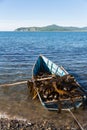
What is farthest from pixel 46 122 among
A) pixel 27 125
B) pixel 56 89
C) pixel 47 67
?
pixel 47 67

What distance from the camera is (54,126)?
18125 millimetres

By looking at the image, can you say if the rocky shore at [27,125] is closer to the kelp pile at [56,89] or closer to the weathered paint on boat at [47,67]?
the kelp pile at [56,89]

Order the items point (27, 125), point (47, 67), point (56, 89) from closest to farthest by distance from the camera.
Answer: point (27, 125) → point (56, 89) → point (47, 67)

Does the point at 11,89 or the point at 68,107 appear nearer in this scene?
the point at 68,107

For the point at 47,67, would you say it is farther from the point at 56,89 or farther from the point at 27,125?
the point at 27,125

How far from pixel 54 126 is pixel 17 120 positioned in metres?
2.87

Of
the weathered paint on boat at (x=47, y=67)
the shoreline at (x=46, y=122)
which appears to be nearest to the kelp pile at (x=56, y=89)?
the shoreline at (x=46, y=122)

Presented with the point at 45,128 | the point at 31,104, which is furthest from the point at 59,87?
the point at 45,128

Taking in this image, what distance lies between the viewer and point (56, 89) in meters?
22.0

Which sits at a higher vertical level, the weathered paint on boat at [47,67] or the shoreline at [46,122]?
the weathered paint on boat at [47,67]

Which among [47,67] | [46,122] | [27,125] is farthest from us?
[47,67]

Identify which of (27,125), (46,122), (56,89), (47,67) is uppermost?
(56,89)

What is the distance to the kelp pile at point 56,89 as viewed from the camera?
70.9 ft

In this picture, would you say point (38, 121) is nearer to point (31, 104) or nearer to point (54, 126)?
point (54, 126)
